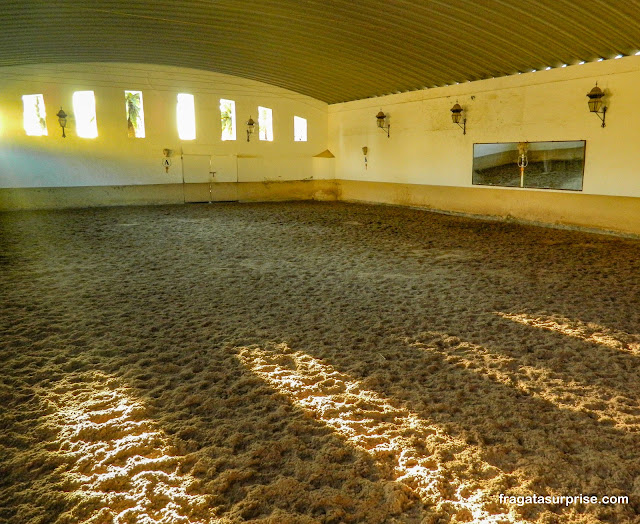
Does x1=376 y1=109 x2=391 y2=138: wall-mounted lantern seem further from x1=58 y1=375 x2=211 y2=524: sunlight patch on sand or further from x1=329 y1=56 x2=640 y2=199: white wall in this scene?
x1=58 y1=375 x2=211 y2=524: sunlight patch on sand

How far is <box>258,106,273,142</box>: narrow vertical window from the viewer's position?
22484 mm

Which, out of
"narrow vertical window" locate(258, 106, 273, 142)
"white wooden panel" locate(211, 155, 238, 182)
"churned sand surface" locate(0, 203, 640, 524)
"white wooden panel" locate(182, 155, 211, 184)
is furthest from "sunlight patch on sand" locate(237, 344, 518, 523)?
"narrow vertical window" locate(258, 106, 273, 142)

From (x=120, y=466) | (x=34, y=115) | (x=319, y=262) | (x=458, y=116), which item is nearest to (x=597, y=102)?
(x=458, y=116)

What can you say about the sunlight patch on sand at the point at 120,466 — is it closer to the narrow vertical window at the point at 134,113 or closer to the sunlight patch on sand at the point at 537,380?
the sunlight patch on sand at the point at 537,380

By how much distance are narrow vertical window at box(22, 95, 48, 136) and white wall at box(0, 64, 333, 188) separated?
167mm

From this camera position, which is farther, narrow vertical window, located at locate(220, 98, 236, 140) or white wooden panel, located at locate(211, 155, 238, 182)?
white wooden panel, located at locate(211, 155, 238, 182)

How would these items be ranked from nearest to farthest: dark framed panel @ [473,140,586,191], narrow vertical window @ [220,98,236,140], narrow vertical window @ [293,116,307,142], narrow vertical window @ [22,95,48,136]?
1. dark framed panel @ [473,140,586,191]
2. narrow vertical window @ [22,95,48,136]
3. narrow vertical window @ [220,98,236,140]
4. narrow vertical window @ [293,116,307,142]

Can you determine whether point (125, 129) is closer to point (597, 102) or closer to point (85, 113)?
point (85, 113)

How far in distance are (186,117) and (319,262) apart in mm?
13332

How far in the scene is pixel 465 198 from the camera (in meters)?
17.4

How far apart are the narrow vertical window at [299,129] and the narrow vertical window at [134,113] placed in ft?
21.1

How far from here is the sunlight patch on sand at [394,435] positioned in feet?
10.6

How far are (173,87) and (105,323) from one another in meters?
16.0

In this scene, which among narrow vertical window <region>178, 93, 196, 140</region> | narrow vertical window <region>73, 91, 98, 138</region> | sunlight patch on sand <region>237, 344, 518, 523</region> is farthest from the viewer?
narrow vertical window <region>178, 93, 196, 140</region>
